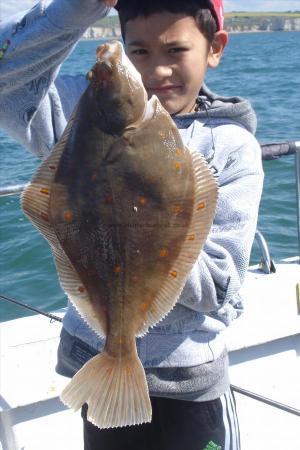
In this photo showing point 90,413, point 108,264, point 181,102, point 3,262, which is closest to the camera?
point 108,264

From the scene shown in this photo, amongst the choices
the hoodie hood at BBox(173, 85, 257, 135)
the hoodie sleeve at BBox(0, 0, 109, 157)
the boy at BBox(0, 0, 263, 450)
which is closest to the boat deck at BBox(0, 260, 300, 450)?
the boy at BBox(0, 0, 263, 450)

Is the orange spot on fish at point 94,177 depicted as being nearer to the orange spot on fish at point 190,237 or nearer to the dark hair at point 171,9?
the orange spot on fish at point 190,237

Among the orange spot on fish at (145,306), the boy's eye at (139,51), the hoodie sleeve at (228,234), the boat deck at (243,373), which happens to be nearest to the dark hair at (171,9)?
the boy's eye at (139,51)

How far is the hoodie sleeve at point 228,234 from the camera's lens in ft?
5.90

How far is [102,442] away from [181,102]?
1.24 m

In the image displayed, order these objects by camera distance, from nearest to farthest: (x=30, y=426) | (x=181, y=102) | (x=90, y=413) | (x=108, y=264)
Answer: (x=108, y=264) < (x=90, y=413) < (x=181, y=102) < (x=30, y=426)

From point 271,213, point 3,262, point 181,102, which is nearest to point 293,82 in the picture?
point 271,213

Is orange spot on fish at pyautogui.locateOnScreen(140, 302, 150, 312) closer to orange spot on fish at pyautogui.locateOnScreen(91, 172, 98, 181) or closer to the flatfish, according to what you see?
the flatfish

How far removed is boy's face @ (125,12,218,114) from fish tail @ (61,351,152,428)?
86 cm

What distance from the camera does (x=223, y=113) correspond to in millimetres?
2176

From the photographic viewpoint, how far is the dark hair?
6.40 ft

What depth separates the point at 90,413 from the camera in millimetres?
1751

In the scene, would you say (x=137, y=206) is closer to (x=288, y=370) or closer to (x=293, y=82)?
(x=288, y=370)

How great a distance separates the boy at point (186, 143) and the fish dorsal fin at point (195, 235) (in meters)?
0.10
